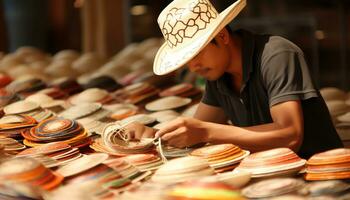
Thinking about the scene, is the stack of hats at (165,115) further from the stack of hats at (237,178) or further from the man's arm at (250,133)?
the stack of hats at (237,178)

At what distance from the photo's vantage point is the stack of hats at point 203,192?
5.77 ft

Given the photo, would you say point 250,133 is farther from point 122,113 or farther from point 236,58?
point 122,113

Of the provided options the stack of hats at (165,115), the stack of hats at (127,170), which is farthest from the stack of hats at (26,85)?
the stack of hats at (127,170)

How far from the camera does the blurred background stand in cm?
600

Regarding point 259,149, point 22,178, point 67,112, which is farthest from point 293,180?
point 67,112

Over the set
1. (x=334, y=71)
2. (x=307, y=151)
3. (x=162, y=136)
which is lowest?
(x=334, y=71)

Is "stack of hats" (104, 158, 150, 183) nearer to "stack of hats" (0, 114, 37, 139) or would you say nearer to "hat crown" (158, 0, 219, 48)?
"hat crown" (158, 0, 219, 48)

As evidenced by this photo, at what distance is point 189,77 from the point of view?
5199 millimetres

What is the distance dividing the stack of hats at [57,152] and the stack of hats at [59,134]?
0.12 metres

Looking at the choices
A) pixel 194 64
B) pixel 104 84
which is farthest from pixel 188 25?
pixel 104 84

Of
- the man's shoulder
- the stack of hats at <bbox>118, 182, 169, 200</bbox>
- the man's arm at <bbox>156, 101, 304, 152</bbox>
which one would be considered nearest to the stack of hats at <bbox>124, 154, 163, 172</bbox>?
the man's arm at <bbox>156, 101, 304, 152</bbox>

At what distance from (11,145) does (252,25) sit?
12.4ft

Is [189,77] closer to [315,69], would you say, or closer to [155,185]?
[315,69]

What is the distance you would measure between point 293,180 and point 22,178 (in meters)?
0.79
